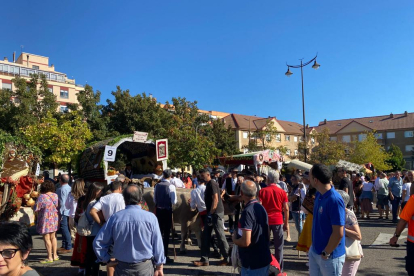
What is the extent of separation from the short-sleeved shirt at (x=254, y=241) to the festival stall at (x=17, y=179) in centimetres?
650

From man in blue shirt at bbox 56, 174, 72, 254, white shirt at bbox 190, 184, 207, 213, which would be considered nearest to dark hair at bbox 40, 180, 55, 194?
man in blue shirt at bbox 56, 174, 72, 254

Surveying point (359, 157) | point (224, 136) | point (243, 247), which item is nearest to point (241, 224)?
point (243, 247)

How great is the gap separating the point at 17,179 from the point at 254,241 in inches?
301

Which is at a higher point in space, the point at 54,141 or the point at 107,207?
the point at 54,141

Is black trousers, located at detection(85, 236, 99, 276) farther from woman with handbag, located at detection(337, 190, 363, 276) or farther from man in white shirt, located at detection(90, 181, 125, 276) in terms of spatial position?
woman with handbag, located at detection(337, 190, 363, 276)

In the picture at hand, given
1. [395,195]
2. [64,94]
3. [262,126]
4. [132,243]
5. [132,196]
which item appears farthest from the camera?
[64,94]

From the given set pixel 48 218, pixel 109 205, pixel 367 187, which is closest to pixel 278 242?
pixel 109 205

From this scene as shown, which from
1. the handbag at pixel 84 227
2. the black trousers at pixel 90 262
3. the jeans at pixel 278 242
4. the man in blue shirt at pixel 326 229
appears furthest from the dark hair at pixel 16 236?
the jeans at pixel 278 242

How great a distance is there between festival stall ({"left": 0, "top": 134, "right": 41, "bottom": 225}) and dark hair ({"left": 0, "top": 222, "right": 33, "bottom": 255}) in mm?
6633

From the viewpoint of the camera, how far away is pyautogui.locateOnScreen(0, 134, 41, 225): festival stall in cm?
773

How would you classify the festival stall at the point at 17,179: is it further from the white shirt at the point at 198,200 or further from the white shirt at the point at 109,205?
the white shirt at the point at 198,200

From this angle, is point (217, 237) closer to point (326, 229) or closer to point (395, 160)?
point (326, 229)

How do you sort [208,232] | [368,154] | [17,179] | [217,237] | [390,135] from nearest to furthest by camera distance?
[217,237] < [208,232] < [17,179] < [368,154] < [390,135]

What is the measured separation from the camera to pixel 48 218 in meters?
6.55
